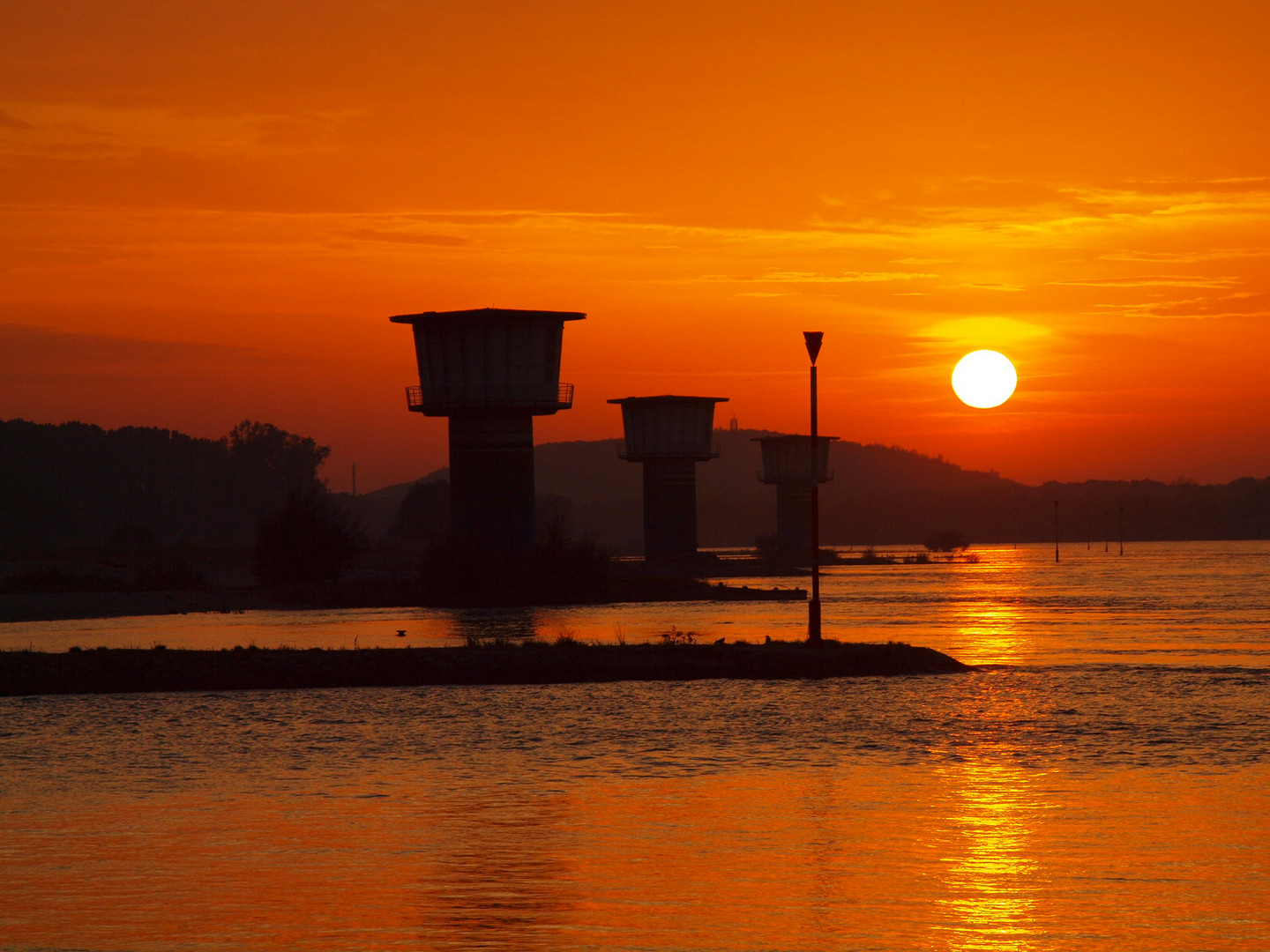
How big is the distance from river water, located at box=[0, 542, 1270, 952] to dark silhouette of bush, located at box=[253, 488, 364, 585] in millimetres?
58402

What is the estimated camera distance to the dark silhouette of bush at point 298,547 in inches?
3541

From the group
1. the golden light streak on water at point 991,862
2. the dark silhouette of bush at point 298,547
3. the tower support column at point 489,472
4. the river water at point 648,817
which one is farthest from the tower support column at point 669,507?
the golden light streak on water at point 991,862

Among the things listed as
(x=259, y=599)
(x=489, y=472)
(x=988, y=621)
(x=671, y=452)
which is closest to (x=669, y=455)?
(x=671, y=452)

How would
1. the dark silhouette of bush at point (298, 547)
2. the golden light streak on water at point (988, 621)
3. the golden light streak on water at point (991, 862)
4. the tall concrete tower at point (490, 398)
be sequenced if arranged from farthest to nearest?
the dark silhouette of bush at point (298, 547), the tall concrete tower at point (490, 398), the golden light streak on water at point (988, 621), the golden light streak on water at point (991, 862)

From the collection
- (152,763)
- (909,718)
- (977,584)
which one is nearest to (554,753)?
(152,763)

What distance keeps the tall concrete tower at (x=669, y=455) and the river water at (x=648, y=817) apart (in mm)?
90772

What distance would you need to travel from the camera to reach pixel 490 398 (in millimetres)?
83188

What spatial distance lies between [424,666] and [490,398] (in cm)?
4733

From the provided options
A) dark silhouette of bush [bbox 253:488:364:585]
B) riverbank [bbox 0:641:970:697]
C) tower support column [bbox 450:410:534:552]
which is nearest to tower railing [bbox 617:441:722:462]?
dark silhouette of bush [bbox 253:488:364:585]

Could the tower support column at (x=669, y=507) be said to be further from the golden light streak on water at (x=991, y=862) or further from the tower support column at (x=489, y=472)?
the golden light streak on water at (x=991, y=862)

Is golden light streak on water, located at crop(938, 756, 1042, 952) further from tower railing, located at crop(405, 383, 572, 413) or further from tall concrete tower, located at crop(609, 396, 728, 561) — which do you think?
tall concrete tower, located at crop(609, 396, 728, 561)

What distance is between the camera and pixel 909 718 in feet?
88.0

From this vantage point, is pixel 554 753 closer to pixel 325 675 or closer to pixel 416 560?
pixel 325 675

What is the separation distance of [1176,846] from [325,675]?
2476 cm
